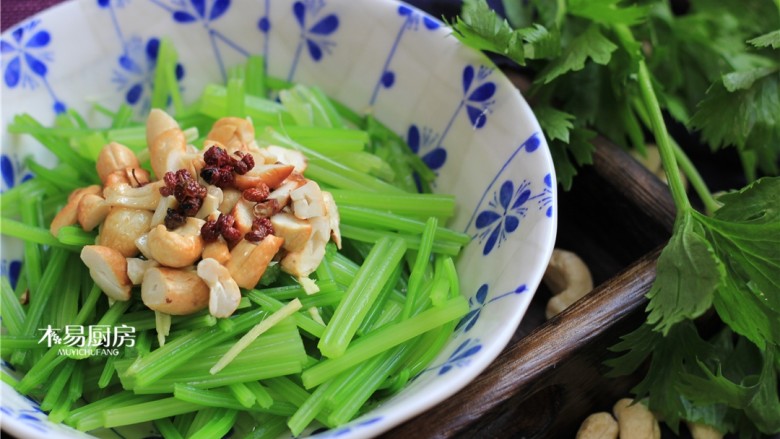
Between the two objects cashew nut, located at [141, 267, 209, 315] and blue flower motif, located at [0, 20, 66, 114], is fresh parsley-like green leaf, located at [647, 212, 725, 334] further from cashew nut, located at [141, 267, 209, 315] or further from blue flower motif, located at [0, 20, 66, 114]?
blue flower motif, located at [0, 20, 66, 114]

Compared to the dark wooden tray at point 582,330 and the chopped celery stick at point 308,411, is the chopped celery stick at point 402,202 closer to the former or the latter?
the dark wooden tray at point 582,330

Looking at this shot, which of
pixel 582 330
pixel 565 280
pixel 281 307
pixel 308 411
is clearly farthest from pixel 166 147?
pixel 565 280

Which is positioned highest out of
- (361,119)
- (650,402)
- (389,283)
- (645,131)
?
(361,119)

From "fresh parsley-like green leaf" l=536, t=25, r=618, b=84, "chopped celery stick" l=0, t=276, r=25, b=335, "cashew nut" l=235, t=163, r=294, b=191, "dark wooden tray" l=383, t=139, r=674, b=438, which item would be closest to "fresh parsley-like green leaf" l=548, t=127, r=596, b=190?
"dark wooden tray" l=383, t=139, r=674, b=438

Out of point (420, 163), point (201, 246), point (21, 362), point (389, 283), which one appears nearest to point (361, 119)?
point (420, 163)

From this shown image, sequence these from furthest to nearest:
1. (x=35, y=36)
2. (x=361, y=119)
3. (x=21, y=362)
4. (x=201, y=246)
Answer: (x=361, y=119) < (x=35, y=36) < (x=21, y=362) < (x=201, y=246)

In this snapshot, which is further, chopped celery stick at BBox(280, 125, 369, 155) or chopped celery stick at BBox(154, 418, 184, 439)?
chopped celery stick at BBox(280, 125, 369, 155)

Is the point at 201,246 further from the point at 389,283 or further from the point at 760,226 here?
the point at 760,226

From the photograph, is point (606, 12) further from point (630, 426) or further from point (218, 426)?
point (218, 426)
